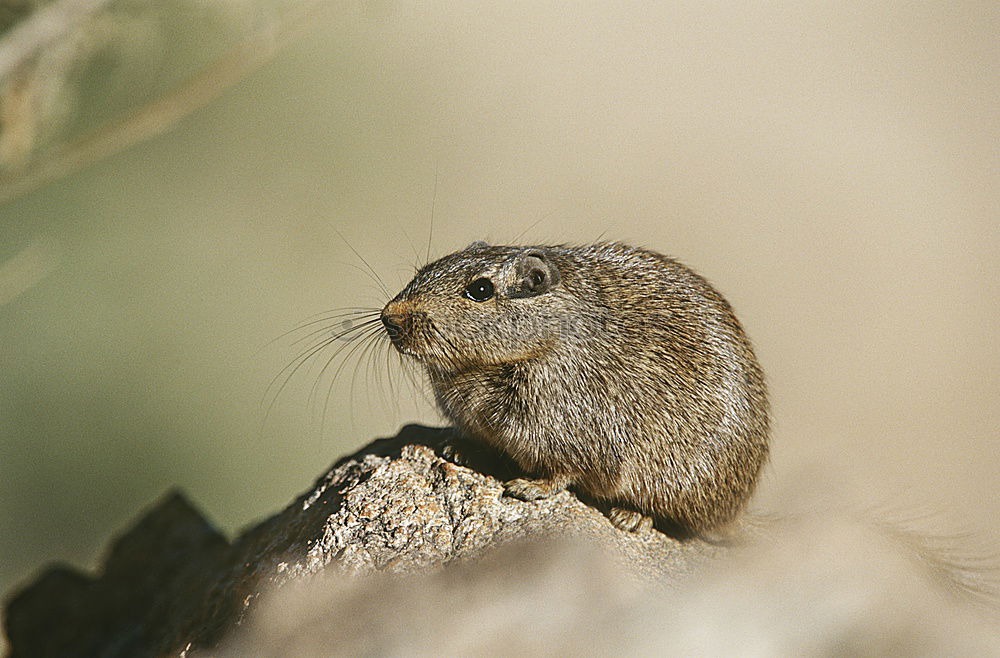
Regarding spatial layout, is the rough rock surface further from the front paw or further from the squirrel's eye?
the squirrel's eye

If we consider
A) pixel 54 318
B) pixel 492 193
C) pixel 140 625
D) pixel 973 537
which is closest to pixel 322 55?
pixel 492 193

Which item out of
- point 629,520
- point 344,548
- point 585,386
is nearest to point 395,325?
point 585,386

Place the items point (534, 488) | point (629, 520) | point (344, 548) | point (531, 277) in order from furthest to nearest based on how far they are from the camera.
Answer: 1. point (531, 277)
2. point (629, 520)
3. point (534, 488)
4. point (344, 548)

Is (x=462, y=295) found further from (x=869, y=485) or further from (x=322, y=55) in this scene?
(x=322, y=55)

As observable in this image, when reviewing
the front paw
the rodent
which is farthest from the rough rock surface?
the rodent

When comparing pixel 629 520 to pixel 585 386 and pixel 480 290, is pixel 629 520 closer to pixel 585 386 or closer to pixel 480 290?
pixel 585 386

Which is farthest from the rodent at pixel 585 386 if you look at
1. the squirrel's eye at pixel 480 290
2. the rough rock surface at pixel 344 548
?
the rough rock surface at pixel 344 548
